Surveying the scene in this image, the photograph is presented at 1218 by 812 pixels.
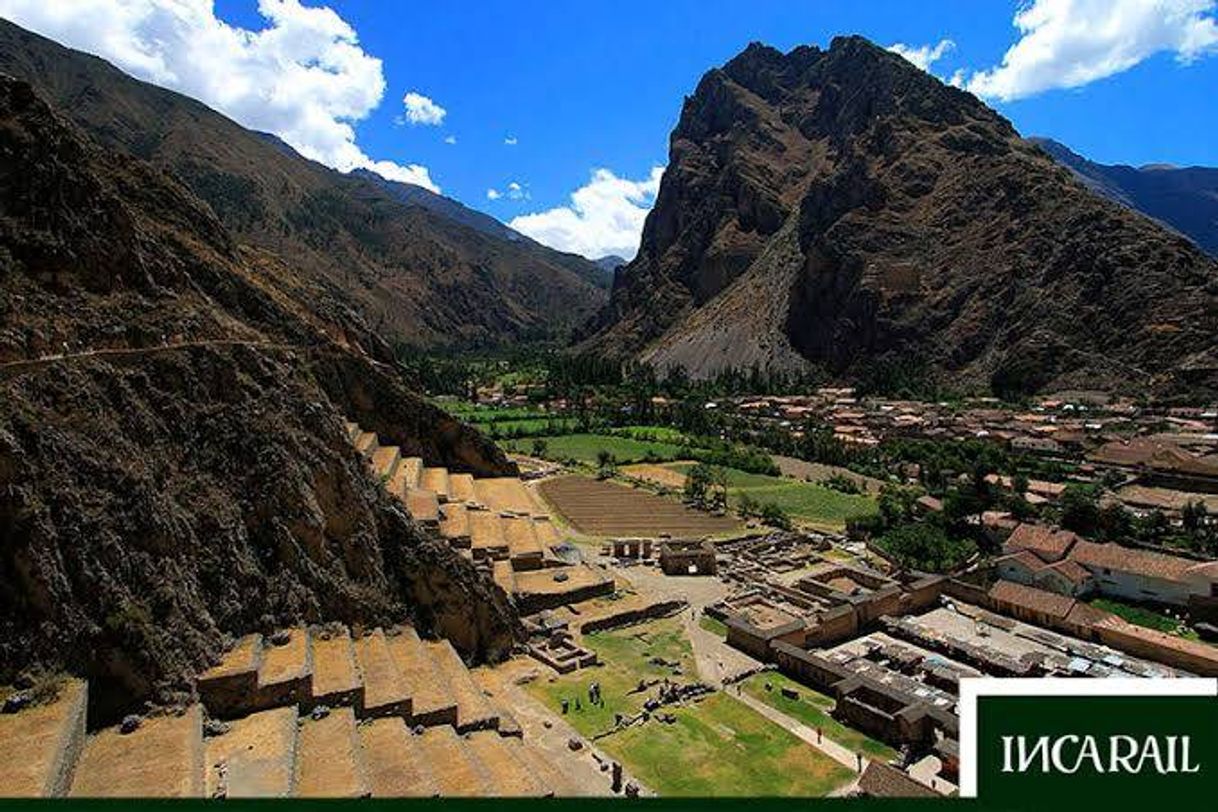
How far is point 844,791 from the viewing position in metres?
24.2

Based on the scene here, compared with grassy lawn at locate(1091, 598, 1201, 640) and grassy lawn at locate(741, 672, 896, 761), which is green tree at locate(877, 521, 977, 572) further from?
grassy lawn at locate(741, 672, 896, 761)

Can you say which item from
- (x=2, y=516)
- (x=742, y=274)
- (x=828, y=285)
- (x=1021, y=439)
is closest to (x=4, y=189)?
(x=2, y=516)

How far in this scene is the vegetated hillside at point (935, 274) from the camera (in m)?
116

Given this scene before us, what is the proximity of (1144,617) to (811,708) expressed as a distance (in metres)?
20.7

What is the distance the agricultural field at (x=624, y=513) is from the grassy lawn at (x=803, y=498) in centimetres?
567

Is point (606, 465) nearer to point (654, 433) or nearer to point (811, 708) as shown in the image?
point (654, 433)

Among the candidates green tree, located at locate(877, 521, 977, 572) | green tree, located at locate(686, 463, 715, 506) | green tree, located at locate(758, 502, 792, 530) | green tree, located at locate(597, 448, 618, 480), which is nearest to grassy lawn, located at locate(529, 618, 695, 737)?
green tree, located at locate(877, 521, 977, 572)

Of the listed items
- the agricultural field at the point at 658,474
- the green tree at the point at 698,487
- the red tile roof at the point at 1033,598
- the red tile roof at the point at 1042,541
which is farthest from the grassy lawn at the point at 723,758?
the agricultural field at the point at 658,474

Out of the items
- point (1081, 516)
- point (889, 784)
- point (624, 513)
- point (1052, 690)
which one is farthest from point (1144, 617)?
point (1052, 690)

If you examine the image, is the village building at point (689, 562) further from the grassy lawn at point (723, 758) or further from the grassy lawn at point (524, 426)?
the grassy lawn at point (524, 426)

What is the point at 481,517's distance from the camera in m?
44.7

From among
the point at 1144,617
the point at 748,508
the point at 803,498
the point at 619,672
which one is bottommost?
the point at 619,672

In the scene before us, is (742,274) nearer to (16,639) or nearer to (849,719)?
(849,719)

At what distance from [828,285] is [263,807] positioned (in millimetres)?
152305
